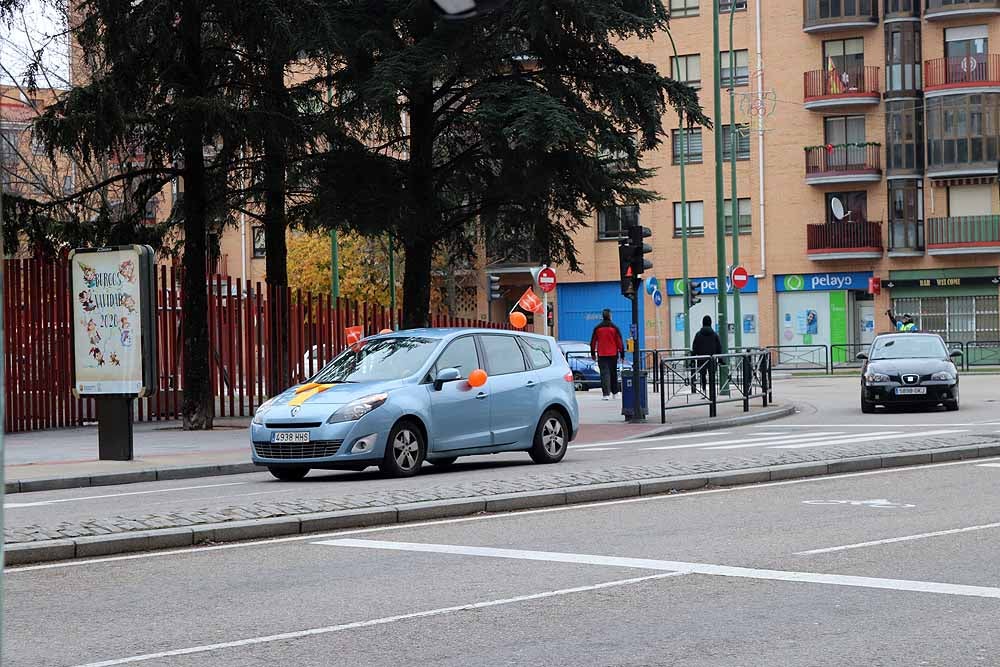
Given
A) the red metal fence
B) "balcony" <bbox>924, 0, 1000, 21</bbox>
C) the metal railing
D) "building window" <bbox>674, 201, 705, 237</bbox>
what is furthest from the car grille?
"building window" <bbox>674, 201, 705, 237</bbox>

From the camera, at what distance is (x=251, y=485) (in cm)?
1625

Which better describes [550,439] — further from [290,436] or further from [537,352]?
[290,436]

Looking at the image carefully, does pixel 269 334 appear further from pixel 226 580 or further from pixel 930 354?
pixel 226 580

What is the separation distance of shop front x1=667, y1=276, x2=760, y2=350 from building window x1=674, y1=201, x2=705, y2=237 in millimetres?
1955

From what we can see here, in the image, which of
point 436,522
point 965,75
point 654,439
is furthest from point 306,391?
point 965,75

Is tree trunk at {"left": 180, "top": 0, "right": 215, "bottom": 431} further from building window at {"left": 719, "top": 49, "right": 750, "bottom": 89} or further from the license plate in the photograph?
building window at {"left": 719, "top": 49, "right": 750, "bottom": 89}

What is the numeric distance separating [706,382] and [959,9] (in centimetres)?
3693

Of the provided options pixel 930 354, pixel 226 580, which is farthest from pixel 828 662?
pixel 930 354

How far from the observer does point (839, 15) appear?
6069 cm

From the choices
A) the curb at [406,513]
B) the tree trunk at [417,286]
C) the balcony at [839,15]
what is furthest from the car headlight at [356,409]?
the balcony at [839,15]

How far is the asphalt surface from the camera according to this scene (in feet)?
45.7

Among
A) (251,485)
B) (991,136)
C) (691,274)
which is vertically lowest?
(251,485)

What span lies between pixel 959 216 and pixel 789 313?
7.66 meters

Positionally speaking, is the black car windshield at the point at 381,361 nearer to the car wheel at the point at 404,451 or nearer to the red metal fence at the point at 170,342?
the car wheel at the point at 404,451
